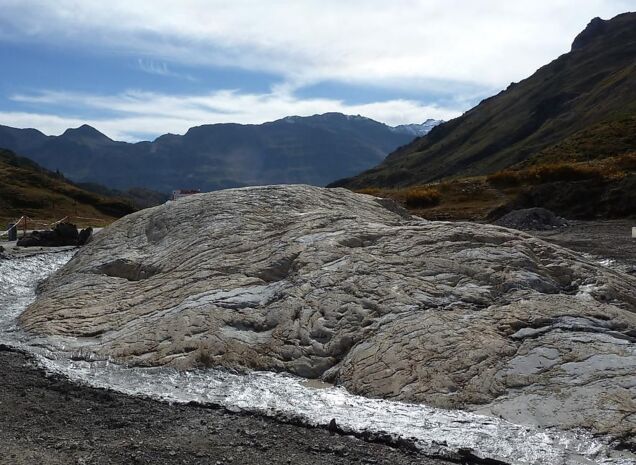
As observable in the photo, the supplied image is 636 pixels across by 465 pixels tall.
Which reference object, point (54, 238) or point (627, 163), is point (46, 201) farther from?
point (627, 163)

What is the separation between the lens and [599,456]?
1013 centimetres

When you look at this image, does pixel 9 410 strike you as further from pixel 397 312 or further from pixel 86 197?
pixel 86 197

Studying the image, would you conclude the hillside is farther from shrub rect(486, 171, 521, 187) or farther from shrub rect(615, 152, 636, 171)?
shrub rect(615, 152, 636, 171)

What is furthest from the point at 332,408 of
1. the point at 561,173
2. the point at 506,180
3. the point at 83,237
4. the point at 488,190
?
the point at 506,180

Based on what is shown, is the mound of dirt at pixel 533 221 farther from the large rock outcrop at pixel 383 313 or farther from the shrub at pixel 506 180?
the shrub at pixel 506 180

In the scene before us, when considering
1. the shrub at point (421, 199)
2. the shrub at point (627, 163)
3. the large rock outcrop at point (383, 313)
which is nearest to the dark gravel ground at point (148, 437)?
the large rock outcrop at point (383, 313)

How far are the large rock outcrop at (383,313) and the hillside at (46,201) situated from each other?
79.8 metres

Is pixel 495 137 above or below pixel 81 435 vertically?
above

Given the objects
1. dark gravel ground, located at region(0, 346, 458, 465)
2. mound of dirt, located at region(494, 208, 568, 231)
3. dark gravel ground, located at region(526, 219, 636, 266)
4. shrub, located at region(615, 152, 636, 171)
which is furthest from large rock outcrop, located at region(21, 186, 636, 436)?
shrub, located at region(615, 152, 636, 171)

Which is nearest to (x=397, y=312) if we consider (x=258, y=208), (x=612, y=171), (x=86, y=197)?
(x=258, y=208)

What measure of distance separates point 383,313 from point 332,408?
3.94 m

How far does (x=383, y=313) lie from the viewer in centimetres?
1606

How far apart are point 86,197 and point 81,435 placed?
121 m

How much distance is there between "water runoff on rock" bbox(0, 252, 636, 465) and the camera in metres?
10.4
